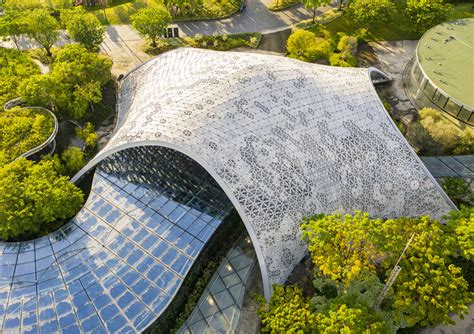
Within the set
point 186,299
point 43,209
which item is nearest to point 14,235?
point 43,209

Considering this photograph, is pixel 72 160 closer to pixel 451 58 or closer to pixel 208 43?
pixel 208 43

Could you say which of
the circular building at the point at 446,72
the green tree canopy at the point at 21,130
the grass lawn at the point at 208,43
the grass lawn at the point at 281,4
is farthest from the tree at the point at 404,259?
the grass lawn at the point at 281,4

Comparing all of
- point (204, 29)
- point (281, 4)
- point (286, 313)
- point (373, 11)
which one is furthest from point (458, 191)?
point (281, 4)

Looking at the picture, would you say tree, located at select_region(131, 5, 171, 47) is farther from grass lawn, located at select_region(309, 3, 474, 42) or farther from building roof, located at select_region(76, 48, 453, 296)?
grass lawn, located at select_region(309, 3, 474, 42)

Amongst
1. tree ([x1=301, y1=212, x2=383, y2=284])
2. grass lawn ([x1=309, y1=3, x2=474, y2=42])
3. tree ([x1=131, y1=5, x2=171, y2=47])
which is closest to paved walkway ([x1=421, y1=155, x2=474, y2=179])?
tree ([x1=301, y1=212, x2=383, y2=284])

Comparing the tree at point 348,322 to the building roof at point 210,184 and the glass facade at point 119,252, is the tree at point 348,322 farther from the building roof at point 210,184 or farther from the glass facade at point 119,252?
the glass facade at point 119,252
